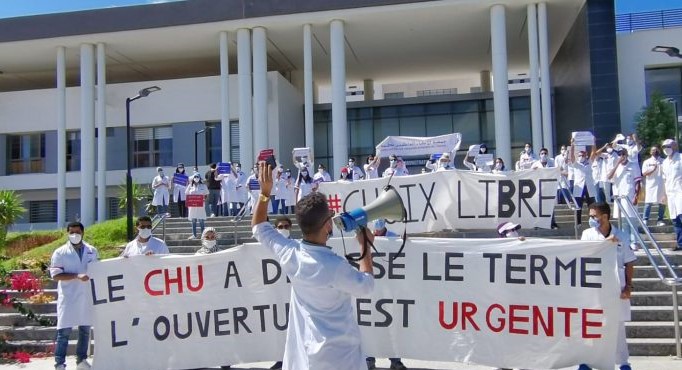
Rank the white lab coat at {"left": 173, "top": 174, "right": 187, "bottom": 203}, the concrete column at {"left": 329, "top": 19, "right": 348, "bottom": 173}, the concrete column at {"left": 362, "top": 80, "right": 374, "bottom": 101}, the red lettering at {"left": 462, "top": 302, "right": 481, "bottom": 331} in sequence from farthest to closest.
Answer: the concrete column at {"left": 362, "top": 80, "right": 374, "bottom": 101}, the concrete column at {"left": 329, "top": 19, "right": 348, "bottom": 173}, the white lab coat at {"left": 173, "top": 174, "right": 187, "bottom": 203}, the red lettering at {"left": 462, "top": 302, "right": 481, "bottom": 331}

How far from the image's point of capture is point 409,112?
35.0 meters

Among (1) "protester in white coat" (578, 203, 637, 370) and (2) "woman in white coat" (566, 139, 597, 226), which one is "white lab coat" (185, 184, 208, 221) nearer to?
(2) "woman in white coat" (566, 139, 597, 226)

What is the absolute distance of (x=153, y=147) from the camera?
3128cm

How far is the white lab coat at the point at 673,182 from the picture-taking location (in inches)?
467

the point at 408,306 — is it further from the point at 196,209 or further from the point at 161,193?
the point at 161,193

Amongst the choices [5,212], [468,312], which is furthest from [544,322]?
[5,212]

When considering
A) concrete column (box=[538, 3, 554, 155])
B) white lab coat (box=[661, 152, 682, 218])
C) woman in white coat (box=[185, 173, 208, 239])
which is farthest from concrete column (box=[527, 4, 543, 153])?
woman in white coat (box=[185, 173, 208, 239])

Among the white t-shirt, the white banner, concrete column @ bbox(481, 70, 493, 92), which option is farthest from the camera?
concrete column @ bbox(481, 70, 493, 92)

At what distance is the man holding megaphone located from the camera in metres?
3.58

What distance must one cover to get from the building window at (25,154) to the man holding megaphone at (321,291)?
3182 cm

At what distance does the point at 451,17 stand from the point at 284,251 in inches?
966

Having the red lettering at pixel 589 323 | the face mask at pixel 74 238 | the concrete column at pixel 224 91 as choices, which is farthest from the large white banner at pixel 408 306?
the concrete column at pixel 224 91

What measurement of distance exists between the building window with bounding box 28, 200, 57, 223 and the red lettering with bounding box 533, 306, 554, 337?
99.7 ft

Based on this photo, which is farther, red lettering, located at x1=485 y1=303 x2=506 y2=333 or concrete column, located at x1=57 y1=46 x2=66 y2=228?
concrete column, located at x1=57 y1=46 x2=66 y2=228
